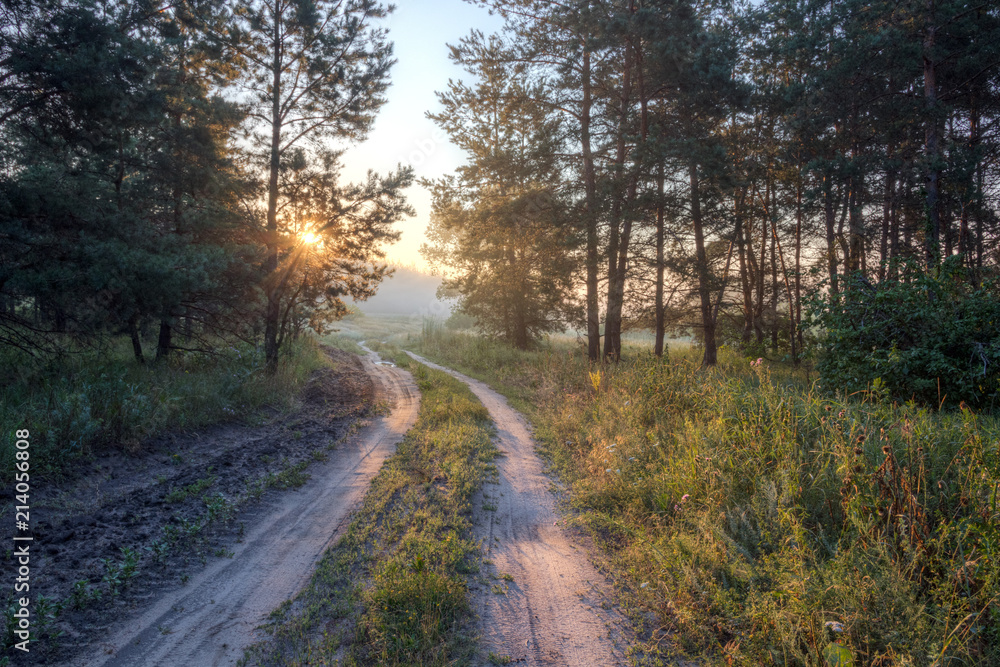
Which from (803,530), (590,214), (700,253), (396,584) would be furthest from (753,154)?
(396,584)

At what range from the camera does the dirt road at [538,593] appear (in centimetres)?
309

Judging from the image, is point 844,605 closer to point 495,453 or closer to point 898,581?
point 898,581

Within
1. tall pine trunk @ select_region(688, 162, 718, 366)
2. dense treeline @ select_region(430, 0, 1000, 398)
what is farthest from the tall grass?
tall pine trunk @ select_region(688, 162, 718, 366)

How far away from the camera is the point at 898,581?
2.82 metres

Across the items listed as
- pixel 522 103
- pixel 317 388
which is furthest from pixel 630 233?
pixel 317 388

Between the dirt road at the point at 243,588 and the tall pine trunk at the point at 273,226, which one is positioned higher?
the tall pine trunk at the point at 273,226

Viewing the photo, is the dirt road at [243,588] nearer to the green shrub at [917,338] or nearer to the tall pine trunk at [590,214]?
the green shrub at [917,338]

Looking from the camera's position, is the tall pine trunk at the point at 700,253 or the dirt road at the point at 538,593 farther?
the tall pine trunk at the point at 700,253

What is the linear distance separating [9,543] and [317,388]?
8.29 m

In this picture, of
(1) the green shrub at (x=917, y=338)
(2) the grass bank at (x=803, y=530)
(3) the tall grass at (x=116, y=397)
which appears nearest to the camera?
(2) the grass bank at (x=803, y=530)

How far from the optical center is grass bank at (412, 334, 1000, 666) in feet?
8.92

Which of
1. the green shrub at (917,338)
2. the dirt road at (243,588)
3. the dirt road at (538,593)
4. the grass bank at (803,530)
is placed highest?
the green shrub at (917,338)

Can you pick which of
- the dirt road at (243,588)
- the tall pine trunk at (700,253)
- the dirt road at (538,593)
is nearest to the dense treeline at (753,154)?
the tall pine trunk at (700,253)

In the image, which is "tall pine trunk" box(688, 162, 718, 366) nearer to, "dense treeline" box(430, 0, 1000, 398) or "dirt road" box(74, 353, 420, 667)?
"dense treeline" box(430, 0, 1000, 398)
